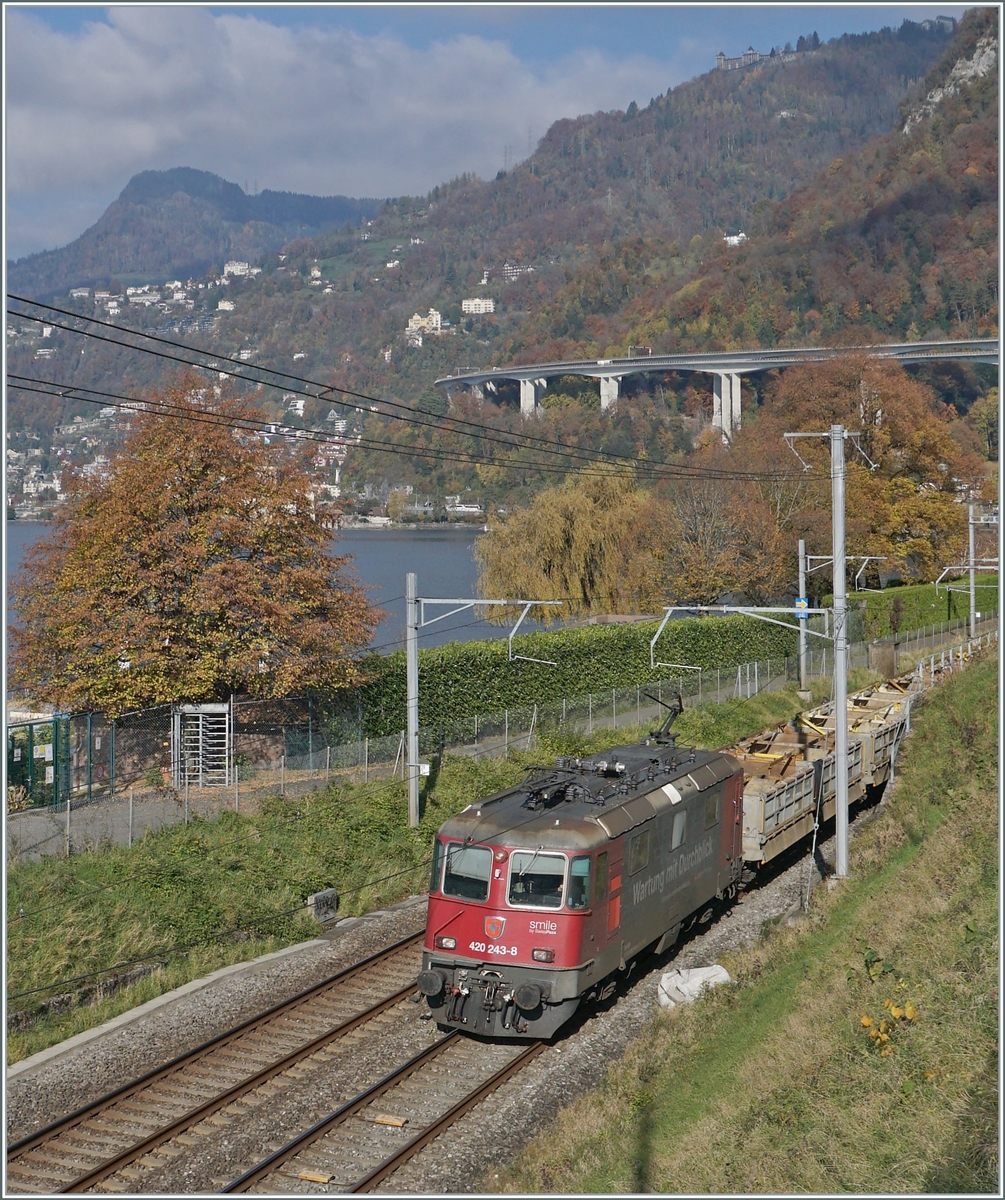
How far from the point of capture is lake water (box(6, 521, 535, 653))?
76062 millimetres

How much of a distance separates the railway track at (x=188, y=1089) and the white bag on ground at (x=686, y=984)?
3.71 m

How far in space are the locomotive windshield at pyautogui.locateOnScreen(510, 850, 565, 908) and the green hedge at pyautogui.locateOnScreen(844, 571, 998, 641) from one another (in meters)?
39.7

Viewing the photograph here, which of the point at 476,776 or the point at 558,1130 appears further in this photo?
the point at 476,776

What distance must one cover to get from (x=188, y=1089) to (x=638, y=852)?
21.8ft

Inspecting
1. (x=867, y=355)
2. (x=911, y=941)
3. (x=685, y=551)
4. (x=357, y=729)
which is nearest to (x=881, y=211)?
(x=867, y=355)

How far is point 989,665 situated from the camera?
40.1 meters

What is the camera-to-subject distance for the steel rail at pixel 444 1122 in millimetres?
12320

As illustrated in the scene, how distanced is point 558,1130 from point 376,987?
558 cm

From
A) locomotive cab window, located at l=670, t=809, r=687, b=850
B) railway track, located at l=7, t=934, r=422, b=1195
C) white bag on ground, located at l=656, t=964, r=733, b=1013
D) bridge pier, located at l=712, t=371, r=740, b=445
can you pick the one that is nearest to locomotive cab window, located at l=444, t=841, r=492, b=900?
railway track, located at l=7, t=934, r=422, b=1195

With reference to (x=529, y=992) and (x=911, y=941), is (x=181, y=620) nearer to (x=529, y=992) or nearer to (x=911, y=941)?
(x=529, y=992)

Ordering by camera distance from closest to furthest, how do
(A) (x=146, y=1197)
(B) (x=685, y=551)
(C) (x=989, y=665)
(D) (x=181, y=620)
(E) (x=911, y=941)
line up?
(A) (x=146, y=1197) < (E) (x=911, y=941) < (D) (x=181, y=620) < (C) (x=989, y=665) < (B) (x=685, y=551)

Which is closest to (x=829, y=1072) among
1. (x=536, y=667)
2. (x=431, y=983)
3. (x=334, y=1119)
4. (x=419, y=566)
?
(x=431, y=983)

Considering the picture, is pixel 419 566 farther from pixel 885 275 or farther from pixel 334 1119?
pixel 885 275

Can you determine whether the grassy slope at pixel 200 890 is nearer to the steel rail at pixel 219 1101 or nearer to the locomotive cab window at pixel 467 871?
the steel rail at pixel 219 1101
